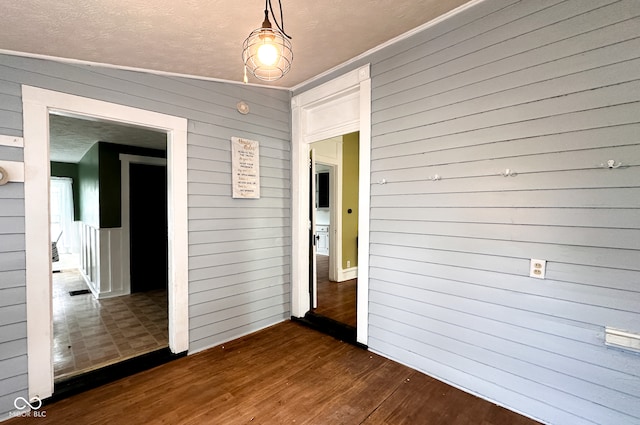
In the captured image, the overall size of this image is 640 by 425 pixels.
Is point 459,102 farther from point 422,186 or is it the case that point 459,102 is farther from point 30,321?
point 30,321

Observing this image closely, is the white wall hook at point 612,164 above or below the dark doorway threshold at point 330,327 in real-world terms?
above

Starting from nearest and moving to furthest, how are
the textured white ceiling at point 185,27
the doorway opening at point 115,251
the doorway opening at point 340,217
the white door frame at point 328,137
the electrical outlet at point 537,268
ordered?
1. the textured white ceiling at point 185,27
2. the electrical outlet at point 537,268
3. the white door frame at point 328,137
4. the doorway opening at point 115,251
5. the doorway opening at point 340,217

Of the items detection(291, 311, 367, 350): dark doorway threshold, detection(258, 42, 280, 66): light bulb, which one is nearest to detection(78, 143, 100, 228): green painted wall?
detection(291, 311, 367, 350): dark doorway threshold

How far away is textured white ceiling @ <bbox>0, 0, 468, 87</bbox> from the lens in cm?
164

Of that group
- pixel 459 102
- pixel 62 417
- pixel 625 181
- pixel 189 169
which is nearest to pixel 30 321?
pixel 62 417

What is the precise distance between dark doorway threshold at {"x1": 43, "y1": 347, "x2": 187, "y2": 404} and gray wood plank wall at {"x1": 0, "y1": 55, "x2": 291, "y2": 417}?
21 centimetres

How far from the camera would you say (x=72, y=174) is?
7.16 metres

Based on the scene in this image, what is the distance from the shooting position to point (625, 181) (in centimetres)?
151

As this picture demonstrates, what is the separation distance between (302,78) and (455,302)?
280cm

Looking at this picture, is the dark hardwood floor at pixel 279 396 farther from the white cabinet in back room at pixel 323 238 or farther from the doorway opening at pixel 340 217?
the white cabinet in back room at pixel 323 238

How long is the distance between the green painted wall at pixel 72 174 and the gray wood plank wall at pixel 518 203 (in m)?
8.08

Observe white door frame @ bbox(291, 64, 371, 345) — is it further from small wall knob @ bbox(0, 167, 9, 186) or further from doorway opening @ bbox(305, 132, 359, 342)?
small wall knob @ bbox(0, 167, 9, 186)

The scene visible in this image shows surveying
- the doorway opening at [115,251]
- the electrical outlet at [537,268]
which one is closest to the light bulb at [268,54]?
the electrical outlet at [537,268]

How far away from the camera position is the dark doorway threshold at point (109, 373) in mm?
2066
